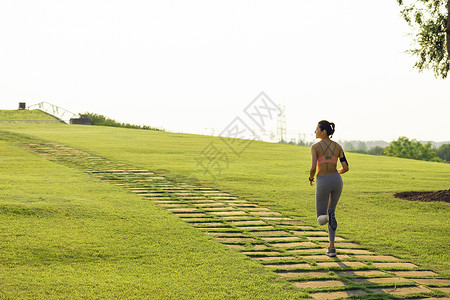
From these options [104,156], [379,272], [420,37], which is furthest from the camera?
[104,156]

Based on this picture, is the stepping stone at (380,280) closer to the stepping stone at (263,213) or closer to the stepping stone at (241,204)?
the stepping stone at (263,213)

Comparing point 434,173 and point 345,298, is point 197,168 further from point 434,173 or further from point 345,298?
point 345,298

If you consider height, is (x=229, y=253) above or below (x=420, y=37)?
below

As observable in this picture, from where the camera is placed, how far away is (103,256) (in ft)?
26.5

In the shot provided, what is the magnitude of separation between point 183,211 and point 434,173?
15.7 metres

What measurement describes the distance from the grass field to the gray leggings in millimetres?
Answer: 1648

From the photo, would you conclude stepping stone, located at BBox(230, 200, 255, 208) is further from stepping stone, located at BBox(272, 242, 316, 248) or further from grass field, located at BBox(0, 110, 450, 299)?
stepping stone, located at BBox(272, 242, 316, 248)

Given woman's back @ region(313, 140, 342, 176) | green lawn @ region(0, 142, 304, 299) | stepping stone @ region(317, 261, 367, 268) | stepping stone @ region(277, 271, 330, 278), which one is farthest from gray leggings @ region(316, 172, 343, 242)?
green lawn @ region(0, 142, 304, 299)

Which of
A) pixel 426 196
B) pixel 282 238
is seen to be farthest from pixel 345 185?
pixel 282 238

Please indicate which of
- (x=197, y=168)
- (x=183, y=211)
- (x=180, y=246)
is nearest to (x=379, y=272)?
(x=180, y=246)

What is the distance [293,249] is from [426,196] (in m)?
8.10

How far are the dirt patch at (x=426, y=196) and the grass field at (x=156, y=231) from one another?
1.76 ft

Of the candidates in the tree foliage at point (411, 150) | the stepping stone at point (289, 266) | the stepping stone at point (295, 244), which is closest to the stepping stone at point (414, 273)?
the stepping stone at point (289, 266)

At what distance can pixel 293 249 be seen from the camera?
905 centimetres
